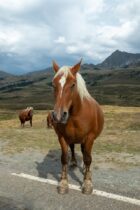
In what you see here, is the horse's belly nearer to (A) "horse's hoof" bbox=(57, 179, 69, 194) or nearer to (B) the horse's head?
(B) the horse's head

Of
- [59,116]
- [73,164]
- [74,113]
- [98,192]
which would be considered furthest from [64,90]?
[73,164]

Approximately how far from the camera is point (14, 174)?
11055 mm

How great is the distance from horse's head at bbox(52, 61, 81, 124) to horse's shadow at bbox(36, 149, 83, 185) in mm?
3080

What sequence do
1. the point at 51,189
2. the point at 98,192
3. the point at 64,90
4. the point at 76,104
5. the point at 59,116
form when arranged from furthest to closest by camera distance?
the point at 51,189 → the point at 98,192 → the point at 76,104 → the point at 64,90 → the point at 59,116

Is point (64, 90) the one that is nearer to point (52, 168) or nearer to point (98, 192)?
point (98, 192)

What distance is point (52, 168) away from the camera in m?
12.0

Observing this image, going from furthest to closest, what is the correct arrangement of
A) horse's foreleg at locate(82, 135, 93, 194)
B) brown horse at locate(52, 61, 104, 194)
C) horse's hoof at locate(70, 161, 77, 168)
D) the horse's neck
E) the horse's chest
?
horse's hoof at locate(70, 161, 77, 168) → horse's foreleg at locate(82, 135, 93, 194) → the horse's chest → the horse's neck → brown horse at locate(52, 61, 104, 194)

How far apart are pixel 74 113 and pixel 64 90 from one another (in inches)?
38.6

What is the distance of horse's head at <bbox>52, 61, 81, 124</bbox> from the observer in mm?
7875

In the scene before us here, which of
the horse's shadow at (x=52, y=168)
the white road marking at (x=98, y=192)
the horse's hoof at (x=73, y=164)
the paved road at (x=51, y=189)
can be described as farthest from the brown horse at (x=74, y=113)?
the horse's hoof at (x=73, y=164)

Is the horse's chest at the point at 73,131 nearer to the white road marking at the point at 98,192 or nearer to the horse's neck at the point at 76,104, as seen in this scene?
the horse's neck at the point at 76,104

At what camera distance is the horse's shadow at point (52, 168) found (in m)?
11.0

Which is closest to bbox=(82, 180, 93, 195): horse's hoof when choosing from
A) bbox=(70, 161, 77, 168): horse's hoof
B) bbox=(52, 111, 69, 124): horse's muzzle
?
bbox=(52, 111, 69, 124): horse's muzzle

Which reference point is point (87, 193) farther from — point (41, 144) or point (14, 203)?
point (41, 144)
